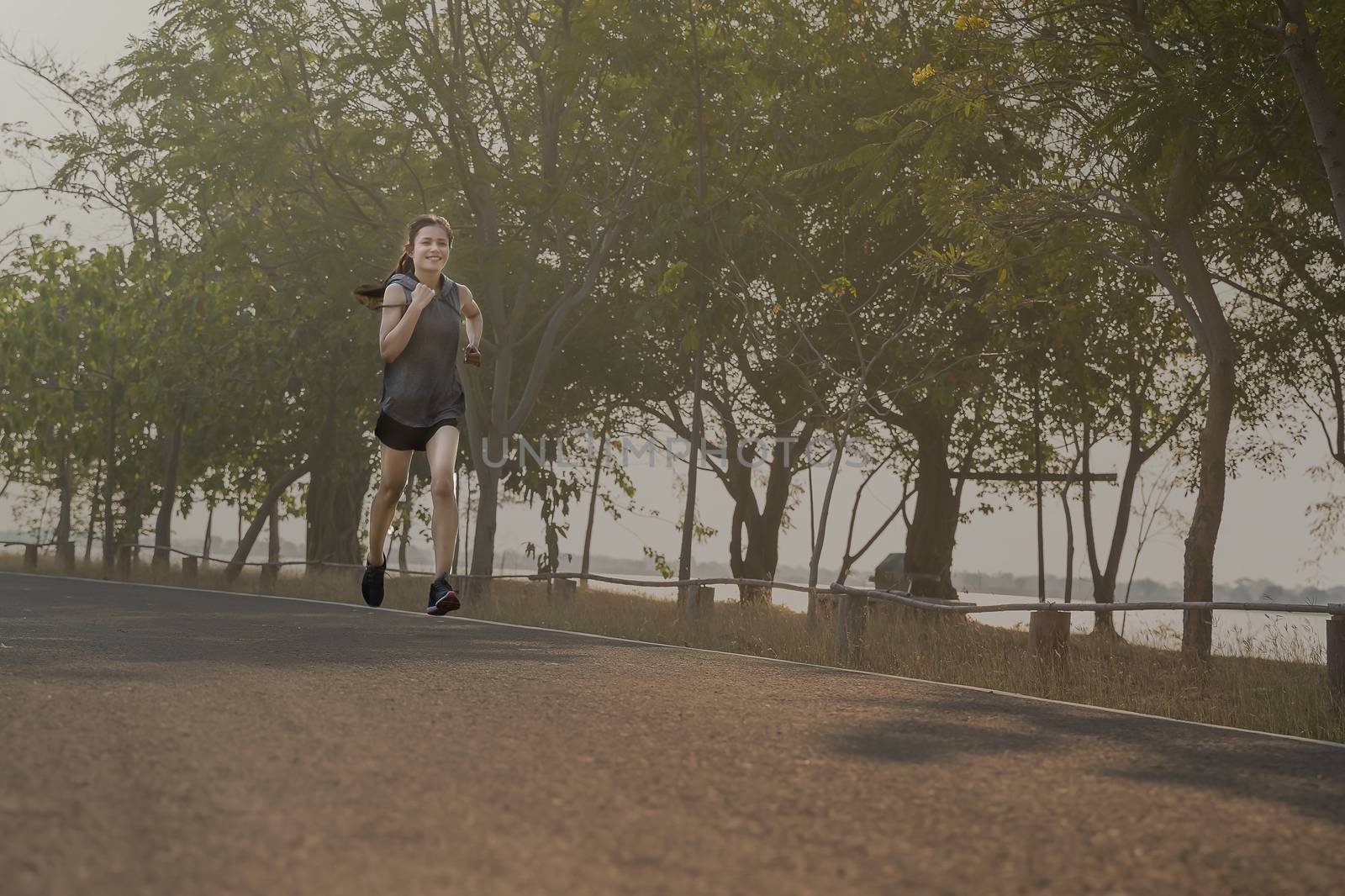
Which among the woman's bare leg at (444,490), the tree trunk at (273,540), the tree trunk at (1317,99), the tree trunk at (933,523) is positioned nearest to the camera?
the woman's bare leg at (444,490)

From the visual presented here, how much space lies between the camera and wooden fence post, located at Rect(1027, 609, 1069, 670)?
448 inches

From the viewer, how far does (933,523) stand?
94.8 feet

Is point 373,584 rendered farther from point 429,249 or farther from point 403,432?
point 429,249

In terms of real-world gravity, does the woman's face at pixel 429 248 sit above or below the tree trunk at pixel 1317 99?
below

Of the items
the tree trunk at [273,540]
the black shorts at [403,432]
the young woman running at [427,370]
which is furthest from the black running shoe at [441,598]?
the tree trunk at [273,540]

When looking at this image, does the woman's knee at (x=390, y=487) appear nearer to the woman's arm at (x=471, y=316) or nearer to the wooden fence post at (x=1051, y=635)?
the woman's arm at (x=471, y=316)

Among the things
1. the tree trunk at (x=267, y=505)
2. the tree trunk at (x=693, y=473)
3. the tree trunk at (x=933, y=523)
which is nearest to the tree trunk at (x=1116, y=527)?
the tree trunk at (x=933, y=523)

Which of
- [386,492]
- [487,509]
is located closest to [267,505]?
[487,509]

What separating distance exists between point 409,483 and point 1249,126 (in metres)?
23.6

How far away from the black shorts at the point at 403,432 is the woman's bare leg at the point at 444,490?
1.5 inches

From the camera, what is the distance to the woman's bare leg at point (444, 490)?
8.11 m

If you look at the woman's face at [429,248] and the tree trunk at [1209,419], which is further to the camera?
the tree trunk at [1209,419]

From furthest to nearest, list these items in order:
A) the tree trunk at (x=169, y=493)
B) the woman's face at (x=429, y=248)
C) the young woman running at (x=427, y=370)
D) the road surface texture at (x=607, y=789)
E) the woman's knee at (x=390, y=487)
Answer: the tree trunk at (x=169, y=493)
the woman's knee at (x=390, y=487)
the woman's face at (x=429, y=248)
the young woman running at (x=427, y=370)
the road surface texture at (x=607, y=789)

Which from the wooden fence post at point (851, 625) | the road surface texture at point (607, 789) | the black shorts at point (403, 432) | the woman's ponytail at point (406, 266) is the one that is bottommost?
the road surface texture at point (607, 789)
